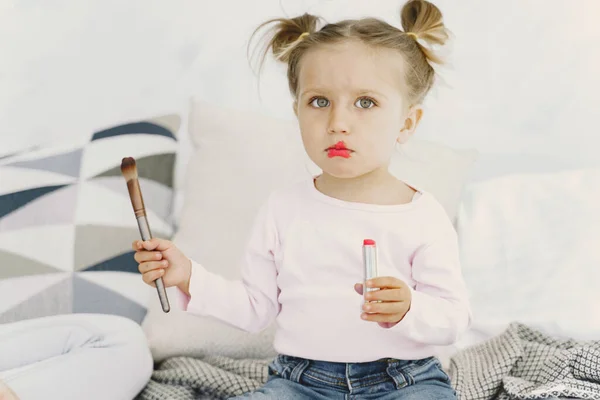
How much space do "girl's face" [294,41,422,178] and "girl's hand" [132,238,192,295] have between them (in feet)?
0.78

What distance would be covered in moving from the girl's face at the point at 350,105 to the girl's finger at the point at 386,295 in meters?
0.21

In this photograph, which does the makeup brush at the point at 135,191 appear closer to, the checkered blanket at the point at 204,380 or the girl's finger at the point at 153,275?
the girl's finger at the point at 153,275

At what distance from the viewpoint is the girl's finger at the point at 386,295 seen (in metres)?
0.91

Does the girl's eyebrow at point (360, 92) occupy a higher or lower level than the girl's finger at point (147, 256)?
higher

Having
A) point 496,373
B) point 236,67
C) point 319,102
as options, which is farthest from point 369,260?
point 236,67

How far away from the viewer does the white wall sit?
1793 mm

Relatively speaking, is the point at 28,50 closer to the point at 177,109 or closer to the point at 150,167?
the point at 177,109

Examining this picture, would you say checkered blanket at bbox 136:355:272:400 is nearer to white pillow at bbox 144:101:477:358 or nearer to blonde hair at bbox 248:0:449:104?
white pillow at bbox 144:101:477:358

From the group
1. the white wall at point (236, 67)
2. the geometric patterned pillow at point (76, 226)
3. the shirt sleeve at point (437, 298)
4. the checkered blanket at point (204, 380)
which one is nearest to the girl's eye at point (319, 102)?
the shirt sleeve at point (437, 298)

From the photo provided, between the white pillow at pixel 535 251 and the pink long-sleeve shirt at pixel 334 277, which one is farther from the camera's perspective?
the white pillow at pixel 535 251

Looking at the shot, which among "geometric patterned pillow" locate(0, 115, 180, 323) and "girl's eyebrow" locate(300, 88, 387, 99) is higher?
"girl's eyebrow" locate(300, 88, 387, 99)

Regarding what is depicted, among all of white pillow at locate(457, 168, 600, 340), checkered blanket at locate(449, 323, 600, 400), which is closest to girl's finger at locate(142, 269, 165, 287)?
checkered blanket at locate(449, 323, 600, 400)

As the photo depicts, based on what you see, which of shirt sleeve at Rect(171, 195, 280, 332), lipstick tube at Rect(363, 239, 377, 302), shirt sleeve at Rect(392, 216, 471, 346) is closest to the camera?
lipstick tube at Rect(363, 239, 377, 302)

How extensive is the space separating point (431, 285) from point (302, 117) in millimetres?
295
